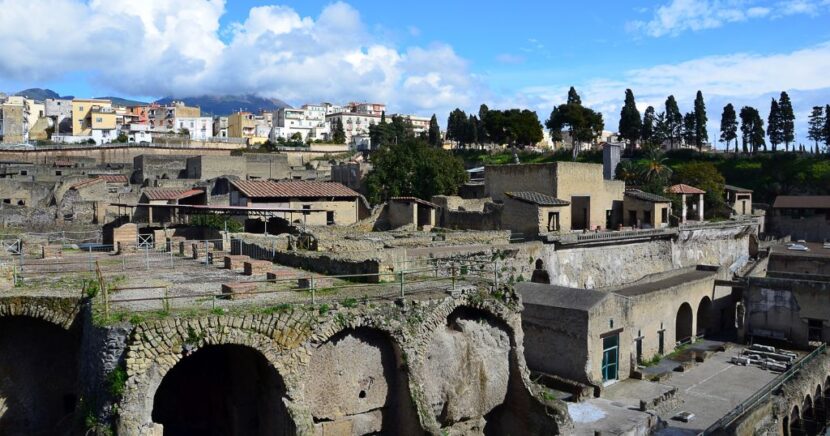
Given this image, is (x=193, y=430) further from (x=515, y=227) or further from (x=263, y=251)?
(x=515, y=227)

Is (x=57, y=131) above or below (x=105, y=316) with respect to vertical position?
above

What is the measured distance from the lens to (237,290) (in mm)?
14281

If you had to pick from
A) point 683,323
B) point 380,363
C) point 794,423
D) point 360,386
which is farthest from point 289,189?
point 794,423

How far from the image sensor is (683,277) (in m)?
32.9

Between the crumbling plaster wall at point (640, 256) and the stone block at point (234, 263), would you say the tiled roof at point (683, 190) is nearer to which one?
the crumbling plaster wall at point (640, 256)

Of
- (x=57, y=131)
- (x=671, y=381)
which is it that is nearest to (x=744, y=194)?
(x=671, y=381)

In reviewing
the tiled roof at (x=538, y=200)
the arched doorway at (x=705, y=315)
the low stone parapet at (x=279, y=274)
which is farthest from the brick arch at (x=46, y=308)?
the arched doorway at (x=705, y=315)

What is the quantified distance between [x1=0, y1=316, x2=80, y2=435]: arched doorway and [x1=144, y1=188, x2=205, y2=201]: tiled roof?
2554 centimetres

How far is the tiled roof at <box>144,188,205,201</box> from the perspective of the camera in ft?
131

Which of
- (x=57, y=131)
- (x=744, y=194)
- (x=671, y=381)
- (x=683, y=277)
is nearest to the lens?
(x=671, y=381)

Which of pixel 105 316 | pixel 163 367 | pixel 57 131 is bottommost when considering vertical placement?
pixel 163 367

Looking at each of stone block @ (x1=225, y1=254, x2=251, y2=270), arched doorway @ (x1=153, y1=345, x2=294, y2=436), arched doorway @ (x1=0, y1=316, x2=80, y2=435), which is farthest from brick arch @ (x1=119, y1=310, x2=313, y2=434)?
stone block @ (x1=225, y1=254, x2=251, y2=270)

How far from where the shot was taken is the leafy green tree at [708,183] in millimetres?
50906

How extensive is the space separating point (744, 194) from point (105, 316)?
2094 inches
